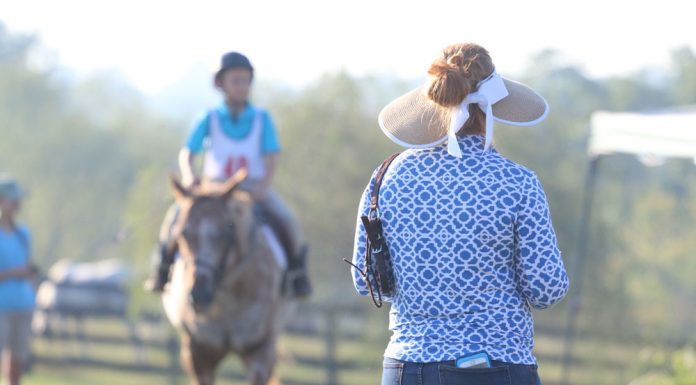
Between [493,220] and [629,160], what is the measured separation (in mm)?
27246

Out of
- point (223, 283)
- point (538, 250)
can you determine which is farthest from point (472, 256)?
point (223, 283)

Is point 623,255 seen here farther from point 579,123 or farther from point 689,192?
point 689,192

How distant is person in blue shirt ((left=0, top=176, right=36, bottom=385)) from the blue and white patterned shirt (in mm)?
6842

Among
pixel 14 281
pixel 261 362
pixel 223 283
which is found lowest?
pixel 261 362

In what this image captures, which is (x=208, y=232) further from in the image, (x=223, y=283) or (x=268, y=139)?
(x=268, y=139)

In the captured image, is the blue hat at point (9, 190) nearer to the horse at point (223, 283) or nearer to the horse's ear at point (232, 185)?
the horse at point (223, 283)

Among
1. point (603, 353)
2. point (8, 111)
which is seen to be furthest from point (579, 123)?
point (8, 111)

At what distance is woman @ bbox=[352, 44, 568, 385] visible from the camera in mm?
3465

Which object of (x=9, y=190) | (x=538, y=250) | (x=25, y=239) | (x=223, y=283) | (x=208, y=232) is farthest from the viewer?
(x=25, y=239)

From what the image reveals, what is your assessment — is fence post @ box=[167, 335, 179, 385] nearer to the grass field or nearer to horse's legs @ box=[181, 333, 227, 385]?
the grass field

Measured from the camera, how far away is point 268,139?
9039mm

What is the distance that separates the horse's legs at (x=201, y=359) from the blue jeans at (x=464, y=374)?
532 centimetres

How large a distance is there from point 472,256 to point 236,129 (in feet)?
18.6

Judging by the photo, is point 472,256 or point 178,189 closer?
point 472,256
